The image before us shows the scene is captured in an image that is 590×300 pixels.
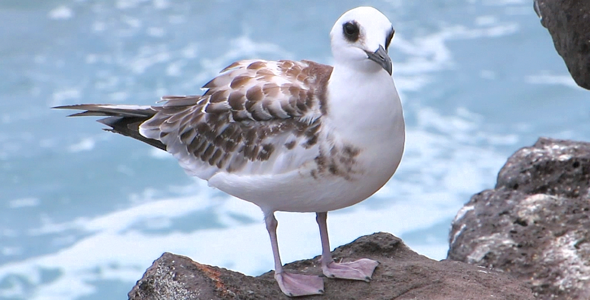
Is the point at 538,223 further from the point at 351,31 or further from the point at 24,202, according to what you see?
the point at 24,202

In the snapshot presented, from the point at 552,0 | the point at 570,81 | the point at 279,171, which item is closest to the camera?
the point at 279,171

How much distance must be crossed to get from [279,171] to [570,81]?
21.0 ft

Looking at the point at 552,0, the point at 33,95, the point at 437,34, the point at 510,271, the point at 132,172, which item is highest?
the point at 437,34

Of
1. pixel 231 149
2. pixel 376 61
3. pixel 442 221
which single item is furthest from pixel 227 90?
pixel 442 221

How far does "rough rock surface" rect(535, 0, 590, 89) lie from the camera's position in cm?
407

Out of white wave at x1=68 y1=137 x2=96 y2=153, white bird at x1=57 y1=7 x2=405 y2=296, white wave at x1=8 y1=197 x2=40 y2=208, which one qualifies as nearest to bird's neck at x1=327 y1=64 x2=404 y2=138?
white bird at x1=57 y1=7 x2=405 y2=296

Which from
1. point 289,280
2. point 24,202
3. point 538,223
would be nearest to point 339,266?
point 289,280

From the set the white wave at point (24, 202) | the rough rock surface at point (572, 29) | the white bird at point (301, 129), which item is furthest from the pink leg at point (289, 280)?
the white wave at point (24, 202)

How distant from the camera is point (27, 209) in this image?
7590 millimetres

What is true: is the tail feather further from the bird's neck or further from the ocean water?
the ocean water

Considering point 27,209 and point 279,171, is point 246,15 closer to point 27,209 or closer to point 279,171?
point 27,209

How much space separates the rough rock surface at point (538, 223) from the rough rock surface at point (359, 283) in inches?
13.4

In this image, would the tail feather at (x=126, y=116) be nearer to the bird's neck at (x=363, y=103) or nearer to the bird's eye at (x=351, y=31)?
the bird's neck at (x=363, y=103)

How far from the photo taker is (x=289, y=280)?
368 cm
